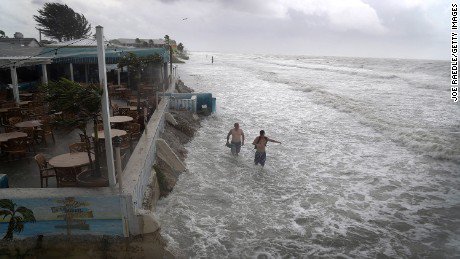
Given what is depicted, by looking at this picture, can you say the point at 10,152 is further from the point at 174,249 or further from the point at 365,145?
the point at 365,145

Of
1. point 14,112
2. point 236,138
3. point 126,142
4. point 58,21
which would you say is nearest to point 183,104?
point 236,138

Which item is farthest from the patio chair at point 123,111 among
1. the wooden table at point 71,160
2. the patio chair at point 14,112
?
the wooden table at point 71,160

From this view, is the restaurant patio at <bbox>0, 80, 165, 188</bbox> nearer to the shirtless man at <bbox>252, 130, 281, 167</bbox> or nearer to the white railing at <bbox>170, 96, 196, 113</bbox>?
the shirtless man at <bbox>252, 130, 281, 167</bbox>

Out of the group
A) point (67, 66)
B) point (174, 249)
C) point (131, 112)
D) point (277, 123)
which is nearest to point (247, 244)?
point (174, 249)

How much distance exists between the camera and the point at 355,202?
9109 millimetres

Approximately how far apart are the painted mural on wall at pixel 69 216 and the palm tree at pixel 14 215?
0.19ft

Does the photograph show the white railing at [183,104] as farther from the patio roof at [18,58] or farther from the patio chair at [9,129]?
the patio chair at [9,129]

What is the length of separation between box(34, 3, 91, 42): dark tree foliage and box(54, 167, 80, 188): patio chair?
52715mm

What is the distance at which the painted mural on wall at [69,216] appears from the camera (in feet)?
18.4

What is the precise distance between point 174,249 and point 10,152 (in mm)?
5068

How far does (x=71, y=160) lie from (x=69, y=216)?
1.41m

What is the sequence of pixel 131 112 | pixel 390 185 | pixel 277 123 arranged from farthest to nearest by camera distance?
pixel 277 123
pixel 131 112
pixel 390 185

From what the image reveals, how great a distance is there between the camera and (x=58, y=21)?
5309 centimetres

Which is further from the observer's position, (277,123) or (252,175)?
(277,123)
